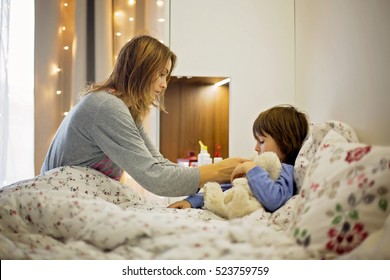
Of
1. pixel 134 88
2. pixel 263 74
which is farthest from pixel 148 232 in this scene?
pixel 263 74

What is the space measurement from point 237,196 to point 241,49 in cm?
112

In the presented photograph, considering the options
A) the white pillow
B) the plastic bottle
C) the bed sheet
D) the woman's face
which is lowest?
the plastic bottle

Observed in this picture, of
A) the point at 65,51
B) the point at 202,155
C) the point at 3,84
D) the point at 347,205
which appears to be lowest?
the point at 202,155

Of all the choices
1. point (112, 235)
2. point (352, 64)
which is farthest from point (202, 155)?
point (112, 235)

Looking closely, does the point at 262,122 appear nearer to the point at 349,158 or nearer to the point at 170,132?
the point at 349,158

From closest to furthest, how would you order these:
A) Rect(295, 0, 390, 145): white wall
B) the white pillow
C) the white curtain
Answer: the white pillow
Rect(295, 0, 390, 145): white wall
the white curtain

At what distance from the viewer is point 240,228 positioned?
0.58 m

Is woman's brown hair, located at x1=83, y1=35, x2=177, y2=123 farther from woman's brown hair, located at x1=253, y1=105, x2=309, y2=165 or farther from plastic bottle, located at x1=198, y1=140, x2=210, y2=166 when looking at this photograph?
plastic bottle, located at x1=198, y1=140, x2=210, y2=166

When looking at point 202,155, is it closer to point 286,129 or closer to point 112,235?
point 286,129

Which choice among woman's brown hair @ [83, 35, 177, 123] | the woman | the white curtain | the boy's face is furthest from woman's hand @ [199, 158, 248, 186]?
the white curtain

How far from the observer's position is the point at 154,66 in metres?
1.19

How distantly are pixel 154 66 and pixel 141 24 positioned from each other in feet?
2.81

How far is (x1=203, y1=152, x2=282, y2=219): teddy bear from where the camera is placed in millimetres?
970
